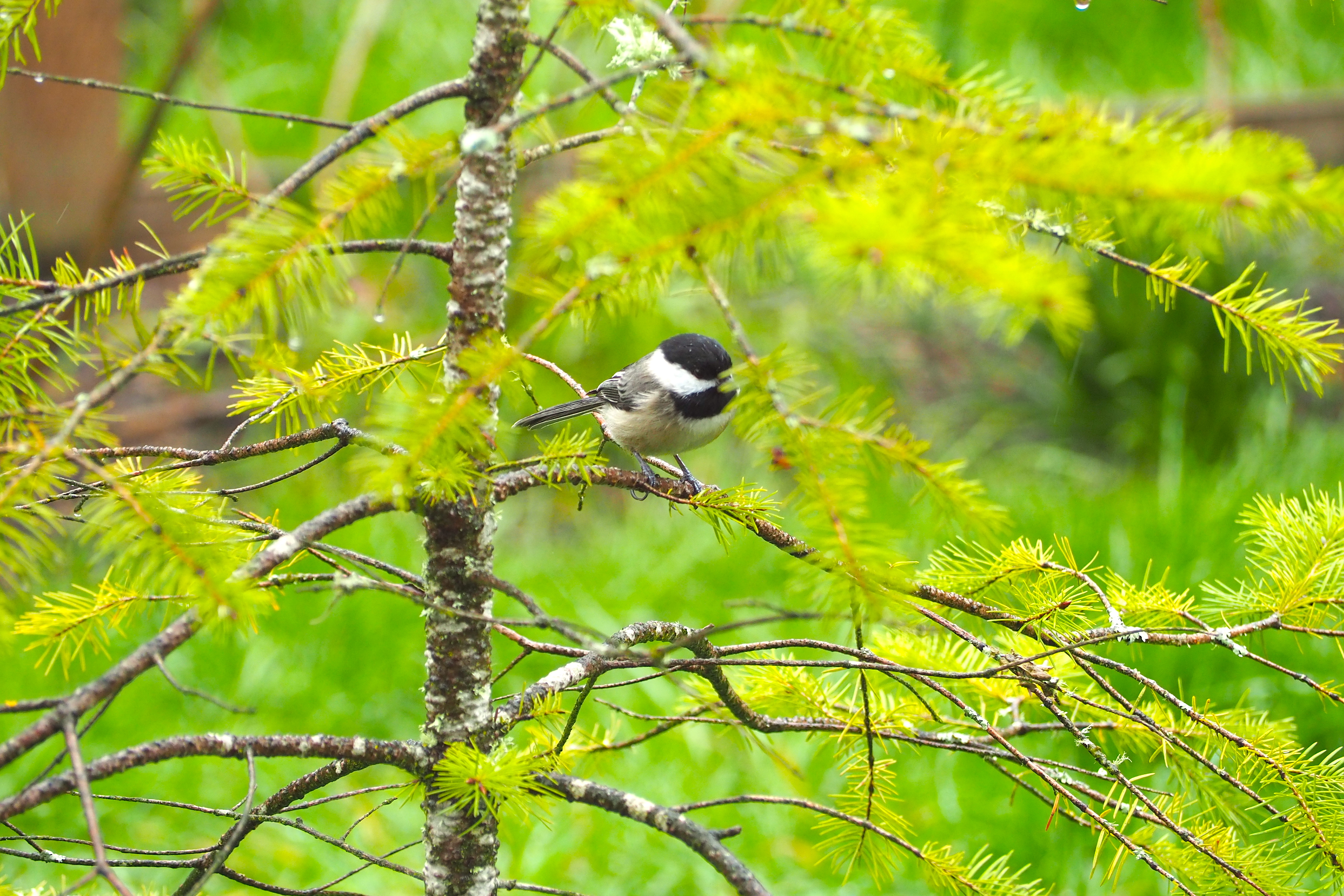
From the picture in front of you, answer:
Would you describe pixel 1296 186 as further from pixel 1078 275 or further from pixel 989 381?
pixel 989 381

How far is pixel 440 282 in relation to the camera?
5.01 meters

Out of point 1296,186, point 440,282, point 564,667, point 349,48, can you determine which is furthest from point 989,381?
point 1296,186

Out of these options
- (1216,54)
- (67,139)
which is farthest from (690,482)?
(67,139)

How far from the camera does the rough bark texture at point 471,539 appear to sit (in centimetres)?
110

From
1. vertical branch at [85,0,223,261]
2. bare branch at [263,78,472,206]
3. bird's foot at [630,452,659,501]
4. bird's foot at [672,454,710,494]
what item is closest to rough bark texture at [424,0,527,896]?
bare branch at [263,78,472,206]

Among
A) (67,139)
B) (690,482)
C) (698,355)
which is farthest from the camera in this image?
(67,139)

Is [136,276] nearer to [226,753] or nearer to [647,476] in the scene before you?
[226,753]

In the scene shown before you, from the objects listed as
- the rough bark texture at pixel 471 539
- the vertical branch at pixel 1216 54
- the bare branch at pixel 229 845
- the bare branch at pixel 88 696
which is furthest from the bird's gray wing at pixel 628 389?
the vertical branch at pixel 1216 54

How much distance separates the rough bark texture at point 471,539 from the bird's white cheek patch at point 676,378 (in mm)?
935

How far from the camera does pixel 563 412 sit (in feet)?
6.86

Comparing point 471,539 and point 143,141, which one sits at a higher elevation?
point 143,141

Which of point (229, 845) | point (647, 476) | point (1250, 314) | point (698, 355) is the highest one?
point (1250, 314)

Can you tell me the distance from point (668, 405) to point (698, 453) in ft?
8.82

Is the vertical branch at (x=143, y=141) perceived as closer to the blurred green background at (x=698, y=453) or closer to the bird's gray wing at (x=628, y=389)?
the blurred green background at (x=698, y=453)
